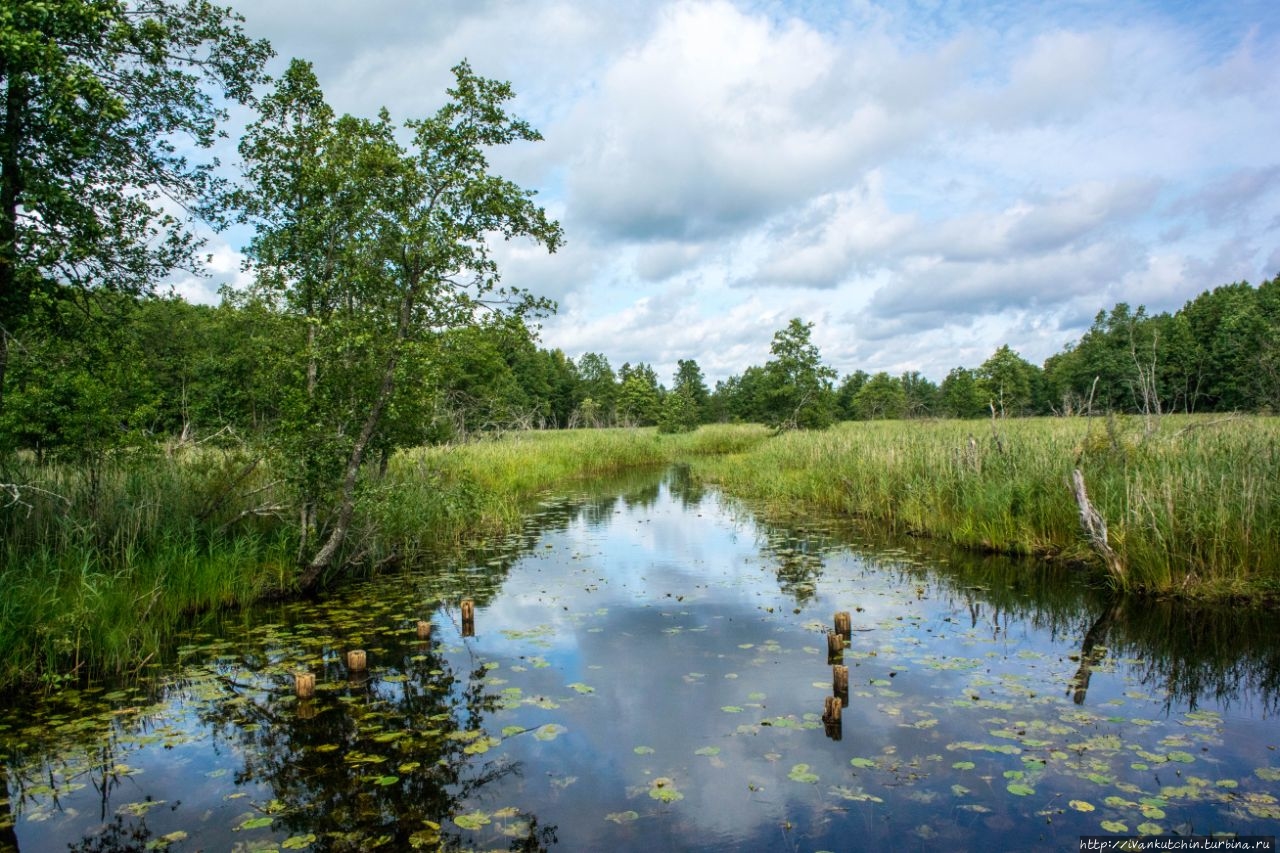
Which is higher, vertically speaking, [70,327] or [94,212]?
[94,212]

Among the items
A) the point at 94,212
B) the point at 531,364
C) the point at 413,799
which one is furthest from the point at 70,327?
the point at 531,364

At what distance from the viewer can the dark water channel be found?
4.11m

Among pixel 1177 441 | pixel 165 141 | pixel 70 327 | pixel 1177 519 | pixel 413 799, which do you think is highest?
pixel 165 141

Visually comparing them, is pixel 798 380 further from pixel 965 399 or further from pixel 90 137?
pixel 965 399

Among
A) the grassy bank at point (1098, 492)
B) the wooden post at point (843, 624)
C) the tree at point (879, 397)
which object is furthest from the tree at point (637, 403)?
the wooden post at point (843, 624)

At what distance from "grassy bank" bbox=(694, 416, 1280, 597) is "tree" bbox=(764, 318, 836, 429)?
13525 mm

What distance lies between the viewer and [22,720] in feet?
17.7

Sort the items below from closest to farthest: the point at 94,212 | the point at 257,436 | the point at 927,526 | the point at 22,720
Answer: the point at 22,720 < the point at 94,212 < the point at 257,436 < the point at 927,526

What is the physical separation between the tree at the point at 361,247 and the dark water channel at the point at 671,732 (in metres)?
2.29

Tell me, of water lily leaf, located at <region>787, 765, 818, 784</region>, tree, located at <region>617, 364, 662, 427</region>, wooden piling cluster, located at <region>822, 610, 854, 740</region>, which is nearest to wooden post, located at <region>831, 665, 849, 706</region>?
wooden piling cluster, located at <region>822, 610, 854, 740</region>

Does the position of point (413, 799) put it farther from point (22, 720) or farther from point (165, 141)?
point (165, 141)

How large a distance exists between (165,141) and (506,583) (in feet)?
23.3

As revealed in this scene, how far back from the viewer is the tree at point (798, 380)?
32.3m

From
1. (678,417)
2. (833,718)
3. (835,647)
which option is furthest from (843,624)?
(678,417)
